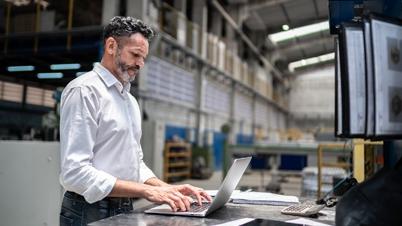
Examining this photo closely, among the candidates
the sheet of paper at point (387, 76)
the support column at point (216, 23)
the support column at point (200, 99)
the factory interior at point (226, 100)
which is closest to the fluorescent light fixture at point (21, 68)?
the factory interior at point (226, 100)

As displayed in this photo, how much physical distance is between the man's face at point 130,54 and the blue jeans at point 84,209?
44 centimetres

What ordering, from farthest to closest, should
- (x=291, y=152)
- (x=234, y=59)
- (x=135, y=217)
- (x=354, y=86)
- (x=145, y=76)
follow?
(x=234, y=59)
(x=145, y=76)
(x=291, y=152)
(x=135, y=217)
(x=354, y=86)

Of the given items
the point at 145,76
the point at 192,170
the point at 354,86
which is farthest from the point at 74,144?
the point at 192,170

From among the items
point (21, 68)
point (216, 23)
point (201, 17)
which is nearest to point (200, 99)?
point (201, 17)

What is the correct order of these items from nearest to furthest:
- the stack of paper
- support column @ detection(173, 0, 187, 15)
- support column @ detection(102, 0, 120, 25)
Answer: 1. the stack of paper
2. support column @ detection(102, 0, 120, 25)
3. support column @ detection(173, 0, 187, 15)

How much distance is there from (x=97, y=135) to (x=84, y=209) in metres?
0.26

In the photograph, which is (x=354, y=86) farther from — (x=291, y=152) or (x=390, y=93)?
(x=291, y=152)

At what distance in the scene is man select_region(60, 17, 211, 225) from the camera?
115 centimetres

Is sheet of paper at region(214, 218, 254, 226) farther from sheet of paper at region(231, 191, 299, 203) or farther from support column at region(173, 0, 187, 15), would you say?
support column at region(173, 0, 187, 15)

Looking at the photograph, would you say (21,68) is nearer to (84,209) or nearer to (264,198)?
(84,209)

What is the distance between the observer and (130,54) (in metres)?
1.30

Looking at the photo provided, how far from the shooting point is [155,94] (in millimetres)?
7227

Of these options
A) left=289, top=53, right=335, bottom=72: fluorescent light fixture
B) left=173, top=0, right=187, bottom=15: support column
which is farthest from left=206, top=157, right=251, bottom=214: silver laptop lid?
left=173, top=0, right=187, bottom=15: support column

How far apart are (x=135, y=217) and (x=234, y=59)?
11.3 m
